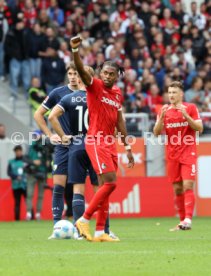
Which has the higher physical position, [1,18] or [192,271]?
[1,18]

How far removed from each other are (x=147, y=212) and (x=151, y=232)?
7.51 meters

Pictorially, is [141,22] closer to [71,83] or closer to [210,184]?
[210,184]

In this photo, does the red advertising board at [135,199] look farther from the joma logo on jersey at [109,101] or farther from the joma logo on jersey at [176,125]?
the joma logo on jersey at [109,101]

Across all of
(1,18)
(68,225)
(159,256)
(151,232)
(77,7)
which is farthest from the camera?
(77,7)

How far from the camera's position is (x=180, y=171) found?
1670 centimetres

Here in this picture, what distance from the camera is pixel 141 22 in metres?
29.2

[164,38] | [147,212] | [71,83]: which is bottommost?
[147,212]

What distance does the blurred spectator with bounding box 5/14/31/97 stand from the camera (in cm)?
2623

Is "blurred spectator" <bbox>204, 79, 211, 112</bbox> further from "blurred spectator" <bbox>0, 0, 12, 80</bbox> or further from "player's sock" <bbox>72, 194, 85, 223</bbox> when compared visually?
"player's sock" <bbox>72, 194, 85, 223</bbox>

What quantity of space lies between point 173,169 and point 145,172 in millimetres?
8007

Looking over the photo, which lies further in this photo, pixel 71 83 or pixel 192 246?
pixel 71 83

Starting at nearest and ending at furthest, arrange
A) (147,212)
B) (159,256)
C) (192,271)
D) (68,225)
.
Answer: (192,271) → (159,256) → (68,225) → (147,212)

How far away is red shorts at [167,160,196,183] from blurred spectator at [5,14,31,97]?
10231mm

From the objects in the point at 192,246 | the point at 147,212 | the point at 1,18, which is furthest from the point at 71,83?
the point at 1,18
